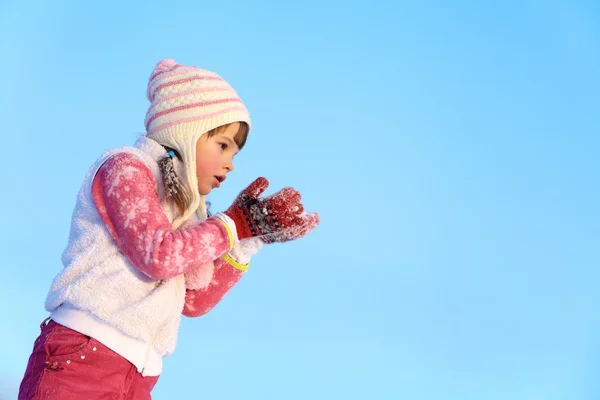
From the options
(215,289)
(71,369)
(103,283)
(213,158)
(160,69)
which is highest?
(160,69)

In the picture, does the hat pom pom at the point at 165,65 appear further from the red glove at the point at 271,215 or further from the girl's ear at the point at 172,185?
the red glove at the point at 271,215

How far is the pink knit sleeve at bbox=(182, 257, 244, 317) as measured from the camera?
5.44 ft

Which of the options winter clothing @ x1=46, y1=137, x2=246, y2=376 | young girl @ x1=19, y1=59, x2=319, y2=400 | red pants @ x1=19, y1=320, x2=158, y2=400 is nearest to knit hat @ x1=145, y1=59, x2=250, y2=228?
young girl @ x1=19, y1=59, x2=319, y2=400

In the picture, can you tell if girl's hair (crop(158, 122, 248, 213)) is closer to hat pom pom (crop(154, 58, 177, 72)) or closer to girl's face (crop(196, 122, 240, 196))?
girl's face (crop(196, 122, 240, 196))

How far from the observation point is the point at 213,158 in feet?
5.10

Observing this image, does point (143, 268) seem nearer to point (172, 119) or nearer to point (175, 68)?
point (172, 119)

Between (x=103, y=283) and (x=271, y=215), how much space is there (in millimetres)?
368

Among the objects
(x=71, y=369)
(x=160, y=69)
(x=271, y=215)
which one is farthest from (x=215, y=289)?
(x=160, y=69)

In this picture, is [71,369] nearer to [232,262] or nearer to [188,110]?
[232,262]

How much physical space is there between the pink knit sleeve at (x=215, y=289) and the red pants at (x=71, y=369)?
0.28 m

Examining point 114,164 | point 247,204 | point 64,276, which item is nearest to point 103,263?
point 64,276

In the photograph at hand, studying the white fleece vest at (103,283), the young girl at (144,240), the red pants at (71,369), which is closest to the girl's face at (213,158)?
the young girl at (144,240)

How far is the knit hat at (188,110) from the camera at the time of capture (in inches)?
59.6

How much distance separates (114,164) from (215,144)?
0.28 meters
